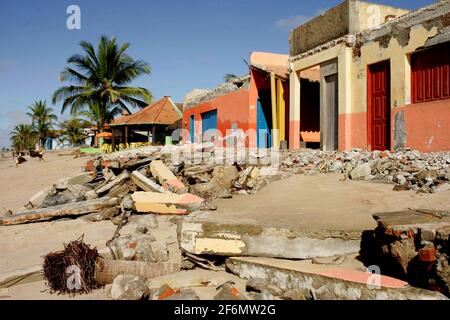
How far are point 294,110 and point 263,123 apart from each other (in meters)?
2.51

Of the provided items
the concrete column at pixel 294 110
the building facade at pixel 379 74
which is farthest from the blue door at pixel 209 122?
the building facade at pixel 379 74

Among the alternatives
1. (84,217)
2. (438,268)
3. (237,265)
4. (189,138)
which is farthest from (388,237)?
(189,138)

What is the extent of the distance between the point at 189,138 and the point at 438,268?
19.4 meters

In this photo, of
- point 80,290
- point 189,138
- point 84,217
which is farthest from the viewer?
point 189,138

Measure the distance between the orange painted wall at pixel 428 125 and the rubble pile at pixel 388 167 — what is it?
0.43 m

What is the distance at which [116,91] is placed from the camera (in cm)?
2578

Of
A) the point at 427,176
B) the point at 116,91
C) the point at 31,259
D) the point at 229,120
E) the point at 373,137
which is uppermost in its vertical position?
the point at 116,91

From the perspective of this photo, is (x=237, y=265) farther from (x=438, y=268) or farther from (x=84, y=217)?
(x=84, y=217)

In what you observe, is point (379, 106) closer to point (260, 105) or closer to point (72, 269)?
point (260, 105)

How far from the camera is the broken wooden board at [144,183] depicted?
854cm

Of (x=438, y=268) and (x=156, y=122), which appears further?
(x=156, y=122)

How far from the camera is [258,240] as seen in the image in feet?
14.1

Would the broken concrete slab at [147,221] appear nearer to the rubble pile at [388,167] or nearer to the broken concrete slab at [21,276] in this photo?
the broken concrete slab at [21,276]

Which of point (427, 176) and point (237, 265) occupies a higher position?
point (427, 176)
